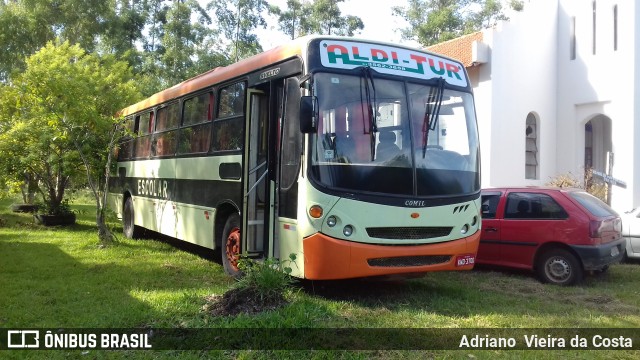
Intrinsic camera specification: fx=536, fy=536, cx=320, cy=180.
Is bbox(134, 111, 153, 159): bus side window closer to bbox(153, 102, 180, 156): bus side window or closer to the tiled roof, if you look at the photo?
bbox(153, 102, 180, 156): bus side window

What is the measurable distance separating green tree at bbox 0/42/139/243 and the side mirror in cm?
698

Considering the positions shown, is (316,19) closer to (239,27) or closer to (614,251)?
(239,27)

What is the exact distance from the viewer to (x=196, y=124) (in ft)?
30.7

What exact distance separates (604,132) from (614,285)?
14.2 m

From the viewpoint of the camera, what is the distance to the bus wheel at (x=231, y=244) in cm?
791

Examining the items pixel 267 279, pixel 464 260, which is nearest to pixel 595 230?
pixel 464 260

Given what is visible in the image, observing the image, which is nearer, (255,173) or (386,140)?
(386,140)

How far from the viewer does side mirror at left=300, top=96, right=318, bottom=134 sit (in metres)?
6.02

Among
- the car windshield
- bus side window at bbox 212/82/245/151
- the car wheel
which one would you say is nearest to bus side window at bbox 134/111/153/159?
bus side window at bbox 212/82/245/151

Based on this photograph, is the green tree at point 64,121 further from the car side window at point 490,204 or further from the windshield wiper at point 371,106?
the car side window at point 490,204

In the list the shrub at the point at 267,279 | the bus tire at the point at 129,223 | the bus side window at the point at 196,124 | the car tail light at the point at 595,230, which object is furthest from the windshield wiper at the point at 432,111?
the bus tire at the point at 129,223

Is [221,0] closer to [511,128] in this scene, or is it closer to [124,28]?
[124,28]

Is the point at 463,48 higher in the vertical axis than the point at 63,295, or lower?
higher

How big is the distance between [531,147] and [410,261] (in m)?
14.0
